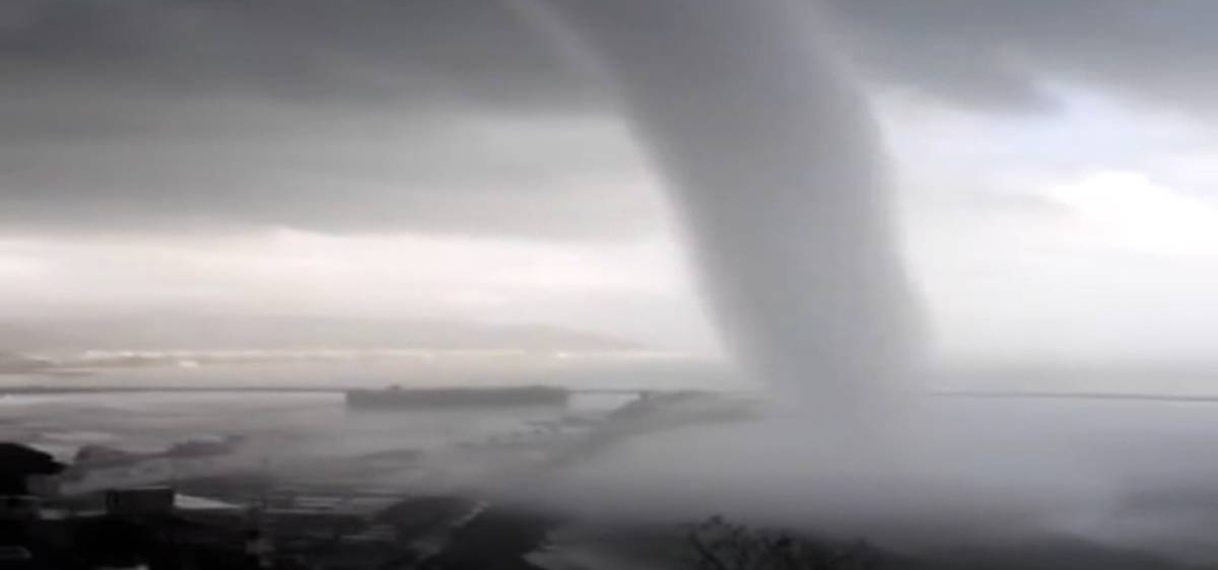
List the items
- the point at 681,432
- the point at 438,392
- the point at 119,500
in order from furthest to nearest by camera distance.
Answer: the point at 438,392 → the point at 681,432 → the point at 119,500

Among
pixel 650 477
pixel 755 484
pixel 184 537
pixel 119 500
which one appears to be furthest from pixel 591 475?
pixel 119 500

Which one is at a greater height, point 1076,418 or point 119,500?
point 1076,418

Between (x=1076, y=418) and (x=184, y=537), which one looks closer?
(x=184, y=537)

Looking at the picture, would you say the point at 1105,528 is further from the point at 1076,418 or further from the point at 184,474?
the point at 184,474

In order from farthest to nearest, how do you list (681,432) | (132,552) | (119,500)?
1. (681,432)
2. (119,500)
3. (132,552)

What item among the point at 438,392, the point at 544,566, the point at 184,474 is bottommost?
the point at 544,566


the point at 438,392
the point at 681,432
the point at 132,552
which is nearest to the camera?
the point at 132,552

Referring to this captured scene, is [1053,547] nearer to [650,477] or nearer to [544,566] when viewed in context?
[650,477]

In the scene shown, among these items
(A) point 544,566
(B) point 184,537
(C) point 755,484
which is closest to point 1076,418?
(C) point 755,484

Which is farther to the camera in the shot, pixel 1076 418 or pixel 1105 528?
pixel 1076 418
